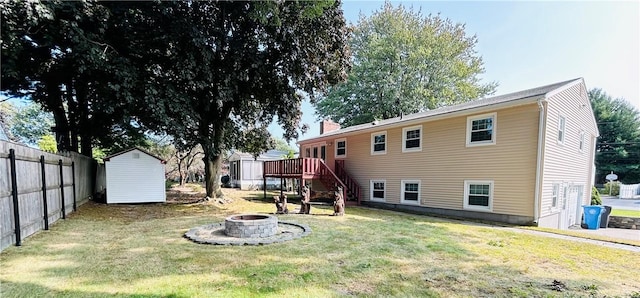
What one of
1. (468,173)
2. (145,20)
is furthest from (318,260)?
(145,20)

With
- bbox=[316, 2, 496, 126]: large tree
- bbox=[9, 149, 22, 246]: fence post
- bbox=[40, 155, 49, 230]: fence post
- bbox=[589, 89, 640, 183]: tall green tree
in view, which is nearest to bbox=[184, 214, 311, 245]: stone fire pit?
bbox=[9, 149, 22, 246]: fence post

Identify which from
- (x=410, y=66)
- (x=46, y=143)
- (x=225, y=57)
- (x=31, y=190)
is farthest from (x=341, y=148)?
(x=46, y=143)

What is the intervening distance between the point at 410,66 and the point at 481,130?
48.9ft

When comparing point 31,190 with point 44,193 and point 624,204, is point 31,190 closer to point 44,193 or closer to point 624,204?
point 44,193

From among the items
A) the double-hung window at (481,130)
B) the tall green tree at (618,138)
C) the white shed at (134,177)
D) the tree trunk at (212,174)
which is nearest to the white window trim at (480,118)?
the double-hung window at (481,130)

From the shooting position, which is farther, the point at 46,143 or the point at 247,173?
the point at 247,173

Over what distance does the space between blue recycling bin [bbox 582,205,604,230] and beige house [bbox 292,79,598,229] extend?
54cm

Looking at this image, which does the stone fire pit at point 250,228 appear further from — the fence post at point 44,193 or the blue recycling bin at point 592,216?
the blue recycling bin at point 592,216

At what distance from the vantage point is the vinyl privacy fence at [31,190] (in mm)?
4785

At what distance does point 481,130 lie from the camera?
10.1 metres

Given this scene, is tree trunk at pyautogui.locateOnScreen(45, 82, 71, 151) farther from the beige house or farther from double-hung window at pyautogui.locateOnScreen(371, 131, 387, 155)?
double-hung window at pyautogui.locateOnScreen(371, 131, 387, 155)

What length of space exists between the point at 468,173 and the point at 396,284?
7979mm

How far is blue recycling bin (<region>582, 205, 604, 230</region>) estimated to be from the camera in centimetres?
1160

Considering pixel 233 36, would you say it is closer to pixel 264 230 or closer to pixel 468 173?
pixel 264 230
